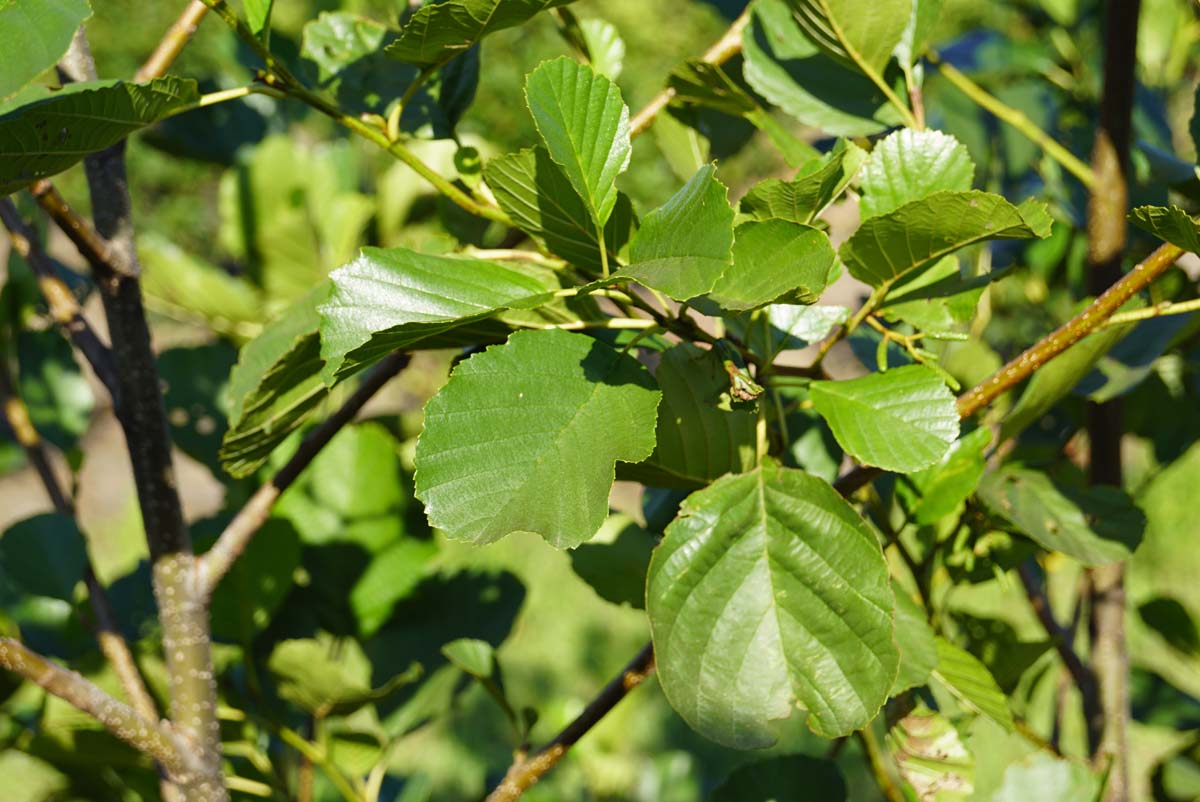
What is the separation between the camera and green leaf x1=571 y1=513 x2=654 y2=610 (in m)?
0.72

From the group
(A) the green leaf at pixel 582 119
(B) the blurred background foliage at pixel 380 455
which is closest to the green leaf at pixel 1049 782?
(B) the blurred background foliage at pixel 380 455

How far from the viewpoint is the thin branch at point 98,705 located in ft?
2.01

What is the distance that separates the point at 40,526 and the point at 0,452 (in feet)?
1.21

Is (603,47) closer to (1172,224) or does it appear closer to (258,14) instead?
(258,14)

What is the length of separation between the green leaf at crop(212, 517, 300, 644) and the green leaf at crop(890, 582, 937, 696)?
0.49 m

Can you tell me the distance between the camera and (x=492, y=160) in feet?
1.75

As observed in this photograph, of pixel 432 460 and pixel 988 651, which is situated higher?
pixel 432 460

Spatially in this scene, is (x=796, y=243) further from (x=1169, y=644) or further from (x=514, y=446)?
(x=1169, y=644)

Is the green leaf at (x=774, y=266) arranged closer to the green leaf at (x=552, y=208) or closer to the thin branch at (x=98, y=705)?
the green leaf at (x=552, y=208)

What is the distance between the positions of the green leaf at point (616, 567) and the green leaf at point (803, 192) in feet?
0.87

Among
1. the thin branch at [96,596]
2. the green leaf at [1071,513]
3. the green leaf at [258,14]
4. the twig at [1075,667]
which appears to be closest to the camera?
the green leaf at [258,14]

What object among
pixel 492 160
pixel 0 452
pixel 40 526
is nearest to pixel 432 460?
pixel 492 160

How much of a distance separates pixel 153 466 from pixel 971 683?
529mm

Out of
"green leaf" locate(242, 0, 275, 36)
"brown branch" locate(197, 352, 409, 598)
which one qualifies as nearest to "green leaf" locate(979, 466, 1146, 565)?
"brown branch" locate(197, 352, 409, 598)
